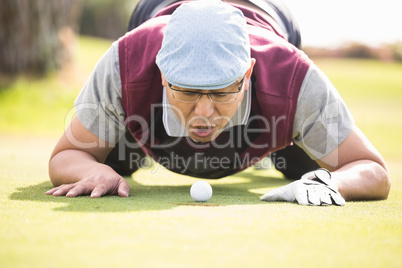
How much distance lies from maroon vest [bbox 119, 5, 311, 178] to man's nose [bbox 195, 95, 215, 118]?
1.49 ft

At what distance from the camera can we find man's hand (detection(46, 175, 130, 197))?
2.85 meters

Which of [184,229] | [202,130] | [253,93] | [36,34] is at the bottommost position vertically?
[36,34]

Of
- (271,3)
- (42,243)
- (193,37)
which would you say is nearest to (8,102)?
(271,3)

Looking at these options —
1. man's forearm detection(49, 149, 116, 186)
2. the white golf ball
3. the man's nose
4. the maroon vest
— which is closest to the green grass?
the white golf ball

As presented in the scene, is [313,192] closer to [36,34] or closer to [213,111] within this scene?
[213,111]

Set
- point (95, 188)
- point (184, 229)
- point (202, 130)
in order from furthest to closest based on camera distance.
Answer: point (95, 188), point (202, 130), point (184, 229)

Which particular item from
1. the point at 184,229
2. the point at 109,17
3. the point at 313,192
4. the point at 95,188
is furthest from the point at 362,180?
the point at 109,17

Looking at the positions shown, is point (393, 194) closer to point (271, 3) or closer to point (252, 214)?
point (252, 214)

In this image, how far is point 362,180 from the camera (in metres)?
3.02

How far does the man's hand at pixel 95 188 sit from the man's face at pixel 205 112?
53 cm

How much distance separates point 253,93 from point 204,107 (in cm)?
54

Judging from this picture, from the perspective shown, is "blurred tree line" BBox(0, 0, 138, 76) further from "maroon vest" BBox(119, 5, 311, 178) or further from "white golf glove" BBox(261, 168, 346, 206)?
"white golf glove" BBox(261, 168, 346, 206)

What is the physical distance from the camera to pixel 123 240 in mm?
1861

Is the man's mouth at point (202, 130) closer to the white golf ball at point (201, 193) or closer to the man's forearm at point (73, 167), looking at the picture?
the white golf ball at point (201, 193)
